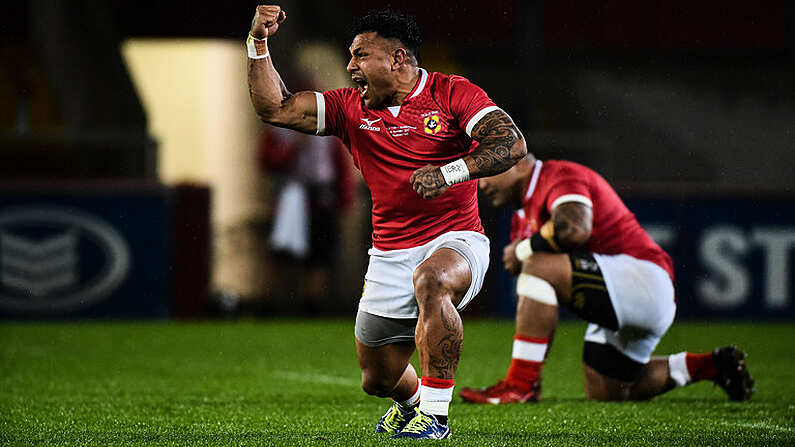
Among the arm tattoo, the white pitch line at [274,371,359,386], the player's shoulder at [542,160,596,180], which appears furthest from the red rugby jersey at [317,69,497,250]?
the white pitch line at [274,371,359,386]

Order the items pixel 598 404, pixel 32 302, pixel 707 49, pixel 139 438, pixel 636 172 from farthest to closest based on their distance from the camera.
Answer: pixel 707 49, pixel 636 172, pixel 32 302, pixel 598 404, pixel 139 438

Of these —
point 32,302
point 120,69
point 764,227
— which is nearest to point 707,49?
point 764,227

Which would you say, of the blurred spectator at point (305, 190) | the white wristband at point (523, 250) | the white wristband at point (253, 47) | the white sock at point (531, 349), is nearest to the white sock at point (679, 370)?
the white sock at point (531, 349)

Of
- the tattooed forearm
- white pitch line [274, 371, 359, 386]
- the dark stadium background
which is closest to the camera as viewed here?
the tattooed forearm

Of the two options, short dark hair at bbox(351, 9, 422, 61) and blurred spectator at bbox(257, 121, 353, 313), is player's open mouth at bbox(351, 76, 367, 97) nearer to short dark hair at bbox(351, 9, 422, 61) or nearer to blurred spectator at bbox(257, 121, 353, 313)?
short dark hair at bbox(351, 9, 422, 61)

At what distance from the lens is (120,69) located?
1326 centimetres

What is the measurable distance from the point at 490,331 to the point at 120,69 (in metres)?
4.81

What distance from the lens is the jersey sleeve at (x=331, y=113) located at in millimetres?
5621

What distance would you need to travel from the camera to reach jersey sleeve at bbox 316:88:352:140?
5.62m

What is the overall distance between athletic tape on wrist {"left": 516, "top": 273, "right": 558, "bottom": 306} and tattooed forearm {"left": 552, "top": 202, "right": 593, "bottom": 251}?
0.21m

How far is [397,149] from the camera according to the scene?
5.49 m

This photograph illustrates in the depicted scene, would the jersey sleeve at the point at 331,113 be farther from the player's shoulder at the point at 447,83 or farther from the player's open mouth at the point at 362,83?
the player's shoulder at the point at 447,83

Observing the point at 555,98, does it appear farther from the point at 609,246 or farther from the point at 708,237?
the point at 609,246

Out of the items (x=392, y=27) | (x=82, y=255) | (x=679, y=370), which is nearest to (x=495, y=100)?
(x=82, y=255)
